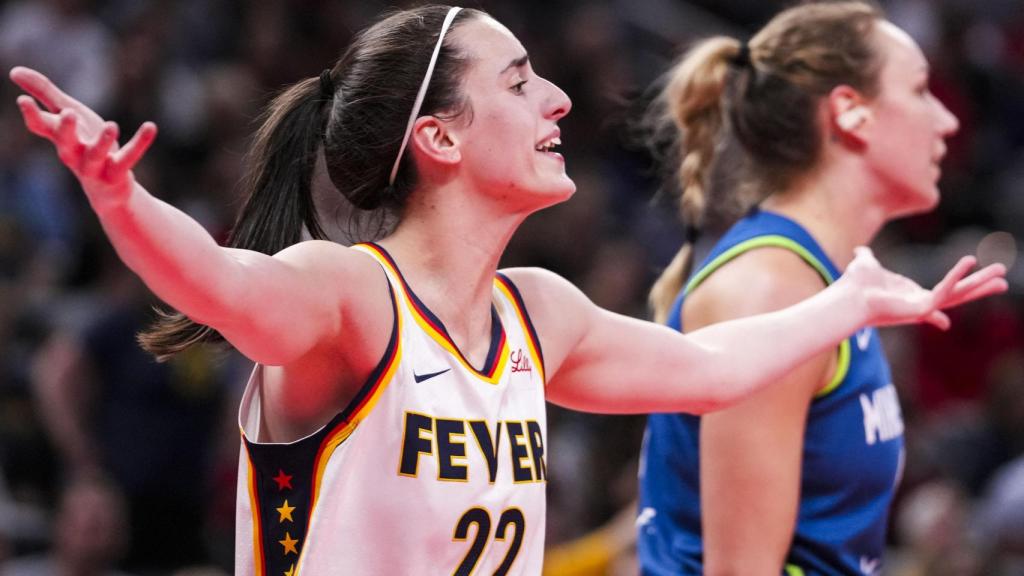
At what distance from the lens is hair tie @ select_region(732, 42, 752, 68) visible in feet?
A: 13.0

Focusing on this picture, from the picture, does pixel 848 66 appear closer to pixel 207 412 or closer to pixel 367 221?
pixel 367 221

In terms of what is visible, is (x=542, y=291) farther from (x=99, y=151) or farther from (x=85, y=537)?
(x=85, y=537)

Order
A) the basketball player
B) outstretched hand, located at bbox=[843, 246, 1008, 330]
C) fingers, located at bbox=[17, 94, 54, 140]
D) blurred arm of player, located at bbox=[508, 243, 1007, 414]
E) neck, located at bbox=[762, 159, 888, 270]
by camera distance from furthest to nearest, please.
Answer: neck, located at bbox=[762, 159, 888, 270]
the basketball player
outstretched hand, located at bbox=[843, 246, 1008, 330]
blurred arm of player, located at bbox=[508, 243, 1007, 414]
fingers, located at bbox=[17, 94, 54, 140]

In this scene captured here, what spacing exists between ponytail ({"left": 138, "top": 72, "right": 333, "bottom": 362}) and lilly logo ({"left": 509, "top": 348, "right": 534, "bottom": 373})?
443 millimetres

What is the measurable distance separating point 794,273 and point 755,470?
530 millimetres

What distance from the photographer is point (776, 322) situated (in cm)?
314

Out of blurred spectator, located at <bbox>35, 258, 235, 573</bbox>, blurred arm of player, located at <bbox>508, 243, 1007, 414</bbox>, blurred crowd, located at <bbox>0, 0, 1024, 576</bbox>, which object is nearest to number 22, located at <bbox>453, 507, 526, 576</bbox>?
blurred arm of player, located at <bbox>508, 243, 1007, 414</bbox>

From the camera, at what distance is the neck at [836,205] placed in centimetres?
375

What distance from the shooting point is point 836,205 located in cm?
379

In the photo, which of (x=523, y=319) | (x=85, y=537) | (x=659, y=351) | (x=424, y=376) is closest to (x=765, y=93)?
(x=659, y=351)

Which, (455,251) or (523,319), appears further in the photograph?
(523,319)

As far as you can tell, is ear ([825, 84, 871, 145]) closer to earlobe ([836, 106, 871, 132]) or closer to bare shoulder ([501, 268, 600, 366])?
earlobe ([836, 106, 871, 132])

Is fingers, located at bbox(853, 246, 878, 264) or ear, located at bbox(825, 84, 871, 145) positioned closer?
fingers, located at bbox(853, 246, 878, 264)

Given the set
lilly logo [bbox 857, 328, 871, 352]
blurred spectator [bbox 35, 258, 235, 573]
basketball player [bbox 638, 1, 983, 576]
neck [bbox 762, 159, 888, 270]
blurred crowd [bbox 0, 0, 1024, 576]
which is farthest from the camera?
blurred spectator [bbox 35, 258, 235, 573]
